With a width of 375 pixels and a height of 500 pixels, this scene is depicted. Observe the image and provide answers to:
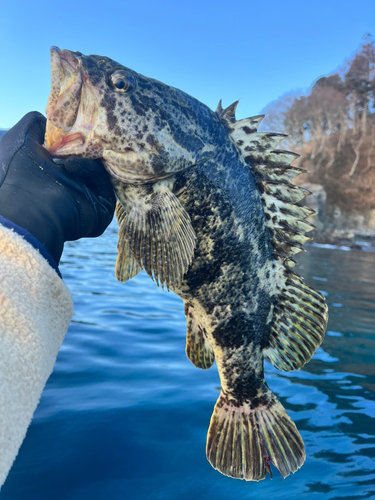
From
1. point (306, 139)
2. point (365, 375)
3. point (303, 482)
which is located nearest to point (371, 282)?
point (365, 375)

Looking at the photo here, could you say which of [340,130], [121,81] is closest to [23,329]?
[121,81]

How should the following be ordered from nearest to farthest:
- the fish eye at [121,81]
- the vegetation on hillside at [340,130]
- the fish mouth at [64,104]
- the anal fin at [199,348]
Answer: the fish mouth at [64,104]
the fish eye at [121,81]
the anal fin at [199,348]
the vegetation on hillside at [340,130]

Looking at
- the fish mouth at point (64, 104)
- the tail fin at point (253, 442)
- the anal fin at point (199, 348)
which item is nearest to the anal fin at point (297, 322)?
the tail fin at point (253, 442)

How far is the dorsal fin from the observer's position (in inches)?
98.9

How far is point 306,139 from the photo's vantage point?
50.4m

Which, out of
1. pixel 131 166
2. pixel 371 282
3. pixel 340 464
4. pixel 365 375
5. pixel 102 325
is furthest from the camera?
pixel 371 282

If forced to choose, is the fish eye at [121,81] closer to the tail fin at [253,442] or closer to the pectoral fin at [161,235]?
the pectoral fin at [161,235]

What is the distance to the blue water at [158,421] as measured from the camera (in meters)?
2.56

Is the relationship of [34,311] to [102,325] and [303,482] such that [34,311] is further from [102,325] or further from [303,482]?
[102,325]

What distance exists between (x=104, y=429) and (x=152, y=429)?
393mm

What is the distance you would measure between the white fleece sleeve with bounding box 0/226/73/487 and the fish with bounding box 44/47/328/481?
0.71m

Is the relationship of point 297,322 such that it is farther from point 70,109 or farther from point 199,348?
point 70,109

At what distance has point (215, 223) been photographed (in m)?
2.36

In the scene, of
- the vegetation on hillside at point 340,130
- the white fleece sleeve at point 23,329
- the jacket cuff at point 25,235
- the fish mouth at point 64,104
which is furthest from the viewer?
the vegetation on hillside at point 340,130
